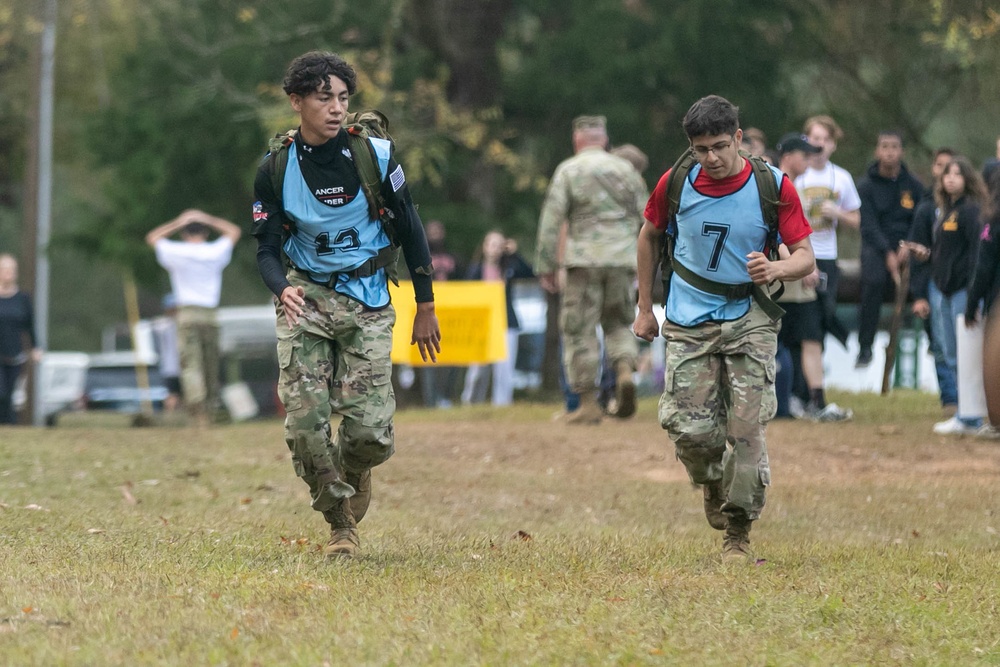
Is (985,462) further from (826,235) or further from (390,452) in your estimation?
(390,452)

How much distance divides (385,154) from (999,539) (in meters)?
4.18

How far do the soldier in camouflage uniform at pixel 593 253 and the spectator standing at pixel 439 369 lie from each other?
5008 millimetres

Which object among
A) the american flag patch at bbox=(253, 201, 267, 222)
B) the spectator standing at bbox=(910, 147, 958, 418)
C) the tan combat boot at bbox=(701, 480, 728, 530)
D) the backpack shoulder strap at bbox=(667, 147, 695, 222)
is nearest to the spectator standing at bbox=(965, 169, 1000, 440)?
the spectator standing at bbox=(910, 147, 958, 418)

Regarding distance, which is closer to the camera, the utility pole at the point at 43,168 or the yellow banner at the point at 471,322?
the yellow banner at the point at 471,322

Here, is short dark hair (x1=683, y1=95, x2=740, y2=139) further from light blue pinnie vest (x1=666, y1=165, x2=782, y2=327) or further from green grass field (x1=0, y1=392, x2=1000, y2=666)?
green grass field (x1=0, y1=392, x2=1000, y2=666)

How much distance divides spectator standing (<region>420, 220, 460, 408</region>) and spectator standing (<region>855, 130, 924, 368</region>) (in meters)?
5.75

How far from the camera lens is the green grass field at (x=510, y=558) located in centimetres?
519

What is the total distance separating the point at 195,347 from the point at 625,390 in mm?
5402

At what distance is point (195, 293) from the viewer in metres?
16.3

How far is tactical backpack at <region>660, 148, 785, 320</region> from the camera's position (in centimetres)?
704

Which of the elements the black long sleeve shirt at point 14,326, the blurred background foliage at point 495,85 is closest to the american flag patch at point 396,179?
the black long sleeve shirt at point 14,326

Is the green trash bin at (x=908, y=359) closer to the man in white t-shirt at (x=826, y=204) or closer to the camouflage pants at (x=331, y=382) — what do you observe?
the man in white t-shirt at (x=826, y=204)

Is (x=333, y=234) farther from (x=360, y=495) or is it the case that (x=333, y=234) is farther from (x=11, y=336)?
(x=11, y=336)

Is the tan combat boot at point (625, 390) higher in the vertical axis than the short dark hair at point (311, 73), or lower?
lower
